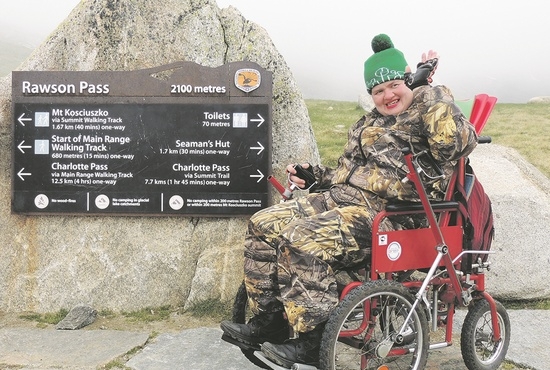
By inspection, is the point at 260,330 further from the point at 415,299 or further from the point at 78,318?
the point at 78,318

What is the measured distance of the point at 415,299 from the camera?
12.6 ft

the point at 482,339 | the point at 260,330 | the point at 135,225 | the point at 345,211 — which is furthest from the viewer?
the point at 135,225

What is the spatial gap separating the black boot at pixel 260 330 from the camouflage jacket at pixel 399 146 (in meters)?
0.90

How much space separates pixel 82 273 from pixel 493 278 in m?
3.82

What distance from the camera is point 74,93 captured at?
5.69 m

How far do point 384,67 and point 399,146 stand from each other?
0.56 metres

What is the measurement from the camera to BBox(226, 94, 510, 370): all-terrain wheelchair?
372 cm

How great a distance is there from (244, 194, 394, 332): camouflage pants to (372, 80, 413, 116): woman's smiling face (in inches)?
28.6

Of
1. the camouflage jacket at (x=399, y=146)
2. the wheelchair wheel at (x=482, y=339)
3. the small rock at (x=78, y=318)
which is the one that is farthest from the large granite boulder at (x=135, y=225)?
the wheelchair wheel at (x=482, y=339)

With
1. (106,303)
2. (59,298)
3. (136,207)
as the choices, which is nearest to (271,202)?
(136,207)

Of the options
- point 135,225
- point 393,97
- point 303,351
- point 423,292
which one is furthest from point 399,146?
point 135,225

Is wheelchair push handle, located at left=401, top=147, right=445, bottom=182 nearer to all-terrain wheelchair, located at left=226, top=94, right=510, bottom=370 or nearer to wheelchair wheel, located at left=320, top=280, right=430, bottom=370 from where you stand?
all-terrain wheelchair, located at left=226, top=94, right=510, bottom=370

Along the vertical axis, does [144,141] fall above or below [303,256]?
above

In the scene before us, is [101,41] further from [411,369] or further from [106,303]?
[411,369]
